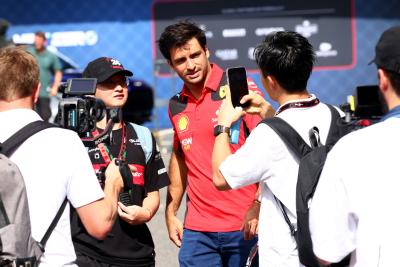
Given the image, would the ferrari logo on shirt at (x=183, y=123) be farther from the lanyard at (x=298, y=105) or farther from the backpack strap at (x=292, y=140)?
the backpack strap at (x=292, y=140)

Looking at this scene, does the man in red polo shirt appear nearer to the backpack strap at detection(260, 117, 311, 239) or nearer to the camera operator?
the backpack strap at detection(260, 117, 311, 239)

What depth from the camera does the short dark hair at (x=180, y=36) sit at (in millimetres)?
4625

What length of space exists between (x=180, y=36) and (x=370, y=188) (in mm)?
2148

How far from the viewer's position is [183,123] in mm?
4672

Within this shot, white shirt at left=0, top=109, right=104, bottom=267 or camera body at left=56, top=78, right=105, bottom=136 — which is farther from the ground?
camera body at left=56, top=78, right=105, bottom=136

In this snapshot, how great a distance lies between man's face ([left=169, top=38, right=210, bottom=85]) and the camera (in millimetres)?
4621

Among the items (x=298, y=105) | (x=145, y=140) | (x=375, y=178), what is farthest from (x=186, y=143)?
(x=375, y=178)

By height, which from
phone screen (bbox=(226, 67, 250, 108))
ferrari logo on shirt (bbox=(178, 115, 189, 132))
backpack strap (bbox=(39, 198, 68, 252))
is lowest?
backpack strap (bbox=(39, 198, 68, 252))

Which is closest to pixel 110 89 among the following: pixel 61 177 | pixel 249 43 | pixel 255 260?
pixel 255 260

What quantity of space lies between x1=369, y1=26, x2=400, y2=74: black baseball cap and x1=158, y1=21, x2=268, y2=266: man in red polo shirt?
5.69 feet

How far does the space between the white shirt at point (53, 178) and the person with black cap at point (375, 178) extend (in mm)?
935

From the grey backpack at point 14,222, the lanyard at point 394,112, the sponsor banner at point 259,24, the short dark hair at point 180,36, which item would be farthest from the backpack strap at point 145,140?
the sponsor banner at point 259,24

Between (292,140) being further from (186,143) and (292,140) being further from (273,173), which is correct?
(186,143)

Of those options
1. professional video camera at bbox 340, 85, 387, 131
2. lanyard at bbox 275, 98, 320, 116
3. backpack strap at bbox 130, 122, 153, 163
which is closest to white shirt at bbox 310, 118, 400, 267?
professional video camera at bbox 340, 85, 387, 131
